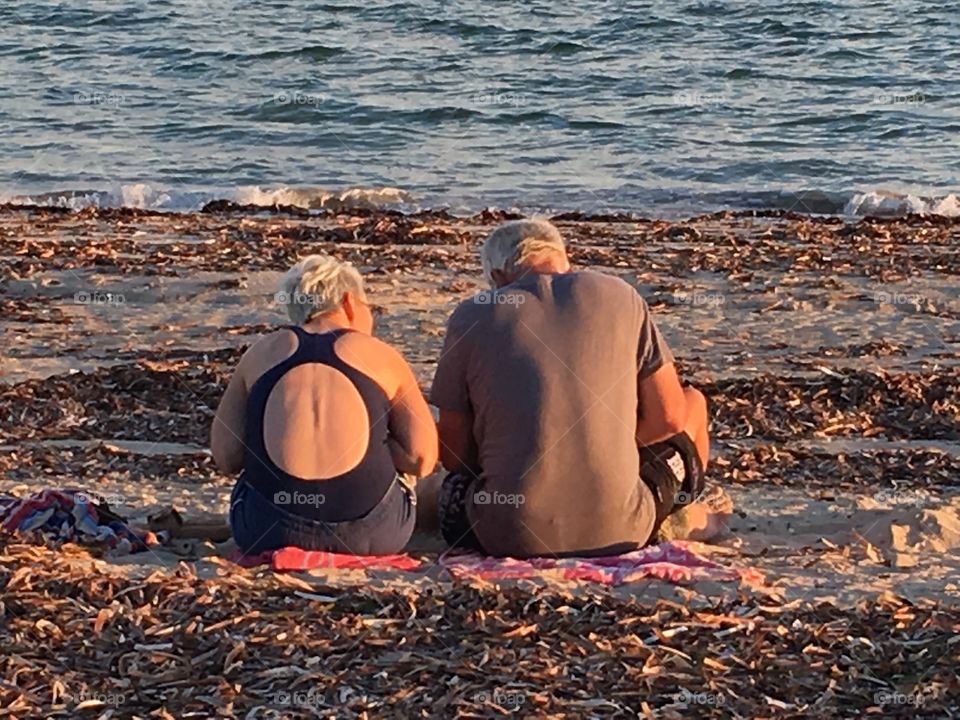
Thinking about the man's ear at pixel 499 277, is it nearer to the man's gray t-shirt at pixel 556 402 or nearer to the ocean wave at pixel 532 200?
the man's gray t-shirt at pixel 556 402

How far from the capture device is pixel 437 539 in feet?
17.5

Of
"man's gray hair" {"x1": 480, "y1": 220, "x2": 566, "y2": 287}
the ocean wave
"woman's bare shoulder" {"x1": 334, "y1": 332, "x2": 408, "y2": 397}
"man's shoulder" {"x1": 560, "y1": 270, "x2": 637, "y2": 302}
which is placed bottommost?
the ocean wave

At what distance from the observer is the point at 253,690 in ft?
11.9

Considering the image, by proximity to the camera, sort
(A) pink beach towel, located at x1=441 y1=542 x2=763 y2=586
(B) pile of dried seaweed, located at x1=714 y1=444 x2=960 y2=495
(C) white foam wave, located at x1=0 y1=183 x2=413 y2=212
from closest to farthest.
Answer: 1. (A) pink beach towel, located at x1=441 y1=542 x2=763 y2=586
2. (B) pile of dried seaweed, located at x1=714 y1=444 x2=960 y2=495
3. (C) white foam wave, located at x1=0 y1=183 x2=413 y2=212

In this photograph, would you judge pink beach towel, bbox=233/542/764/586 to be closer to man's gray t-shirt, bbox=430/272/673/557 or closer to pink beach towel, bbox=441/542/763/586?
pink beach towel, bbox=441/542/763/586

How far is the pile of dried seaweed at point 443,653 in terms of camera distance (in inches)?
140

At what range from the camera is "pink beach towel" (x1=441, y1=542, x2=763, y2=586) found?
4516mm

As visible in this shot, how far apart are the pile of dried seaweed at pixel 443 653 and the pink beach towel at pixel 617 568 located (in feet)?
1.03

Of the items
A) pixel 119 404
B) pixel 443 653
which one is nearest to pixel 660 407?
pixel 443 653

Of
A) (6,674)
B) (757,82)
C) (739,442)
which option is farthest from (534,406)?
(757,82)

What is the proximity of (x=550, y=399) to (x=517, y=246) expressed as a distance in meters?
0.50

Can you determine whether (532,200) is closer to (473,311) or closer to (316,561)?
(473,311)

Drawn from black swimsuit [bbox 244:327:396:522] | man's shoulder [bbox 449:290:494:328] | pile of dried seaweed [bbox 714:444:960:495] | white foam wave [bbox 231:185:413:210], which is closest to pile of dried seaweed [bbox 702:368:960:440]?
pile of dried seaweed [bbox 714:444:960:495]

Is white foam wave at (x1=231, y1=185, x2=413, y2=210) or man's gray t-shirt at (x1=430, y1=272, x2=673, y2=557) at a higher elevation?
man's gray t-shirt at (x1=430, y1=272, x2=673, y2=557)
